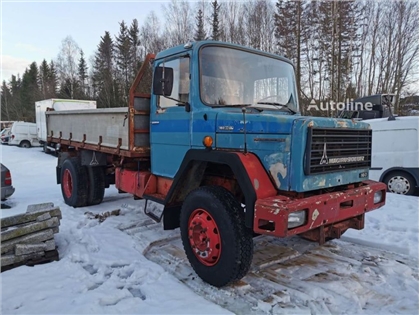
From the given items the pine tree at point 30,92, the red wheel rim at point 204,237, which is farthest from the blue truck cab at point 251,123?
the pine tree at point 30,92

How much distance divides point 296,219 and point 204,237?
1.10m

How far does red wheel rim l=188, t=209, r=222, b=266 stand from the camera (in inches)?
140

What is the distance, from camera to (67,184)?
290 inches

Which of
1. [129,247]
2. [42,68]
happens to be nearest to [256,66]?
[129,247]

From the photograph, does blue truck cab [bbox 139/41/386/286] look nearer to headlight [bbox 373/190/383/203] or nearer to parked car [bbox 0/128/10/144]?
headlight [bbox 373/190/383/203]

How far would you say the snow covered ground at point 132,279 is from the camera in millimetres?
3174

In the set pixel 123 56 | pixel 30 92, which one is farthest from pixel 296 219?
pixel 30 92

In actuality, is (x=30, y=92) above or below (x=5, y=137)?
above

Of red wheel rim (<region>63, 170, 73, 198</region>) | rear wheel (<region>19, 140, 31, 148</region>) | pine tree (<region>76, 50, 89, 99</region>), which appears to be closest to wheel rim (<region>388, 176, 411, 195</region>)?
red wheel rim (<region>63, 170, 73, 198</region>)

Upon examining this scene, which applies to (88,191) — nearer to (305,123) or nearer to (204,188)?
(204,188)

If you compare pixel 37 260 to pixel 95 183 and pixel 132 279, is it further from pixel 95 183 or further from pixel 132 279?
pixel 95 183

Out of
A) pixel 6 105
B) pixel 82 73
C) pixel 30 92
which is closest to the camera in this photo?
pixel 82 73

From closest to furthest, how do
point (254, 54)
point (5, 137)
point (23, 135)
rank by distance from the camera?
point (254, 54), point (23, 135), point (5, 137)

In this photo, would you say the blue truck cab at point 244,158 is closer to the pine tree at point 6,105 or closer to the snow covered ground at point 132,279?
the snow covered ground at point 132,279
